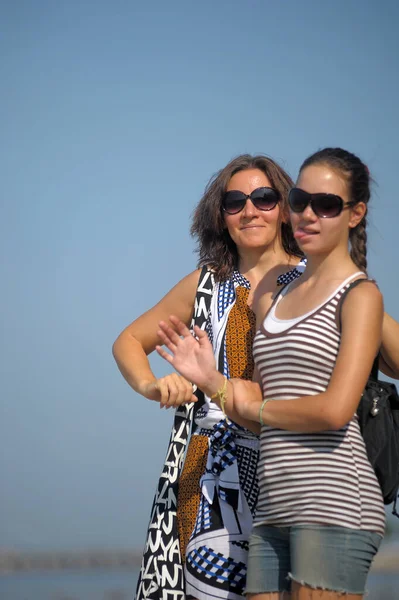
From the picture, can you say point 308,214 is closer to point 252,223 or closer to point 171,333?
point 171,333

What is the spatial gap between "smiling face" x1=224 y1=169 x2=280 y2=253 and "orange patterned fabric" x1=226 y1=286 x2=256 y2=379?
285 millimetres

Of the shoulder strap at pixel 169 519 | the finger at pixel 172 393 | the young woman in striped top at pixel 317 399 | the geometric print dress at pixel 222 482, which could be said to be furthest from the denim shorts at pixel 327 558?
the shoulder strap at pixel 169 519

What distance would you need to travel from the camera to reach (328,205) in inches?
129

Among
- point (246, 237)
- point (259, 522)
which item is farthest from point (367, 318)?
point (246, 237)

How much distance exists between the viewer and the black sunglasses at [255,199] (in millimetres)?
4191

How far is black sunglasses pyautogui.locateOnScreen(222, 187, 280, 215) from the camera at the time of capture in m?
4.19

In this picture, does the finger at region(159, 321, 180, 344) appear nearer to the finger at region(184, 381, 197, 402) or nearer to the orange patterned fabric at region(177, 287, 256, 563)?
the finger at region(184, 381, 197, 402)

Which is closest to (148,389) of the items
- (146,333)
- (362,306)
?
(146,333)

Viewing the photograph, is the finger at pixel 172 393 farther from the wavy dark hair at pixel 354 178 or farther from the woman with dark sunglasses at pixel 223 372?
the wavy dark hair at pixel 354 178

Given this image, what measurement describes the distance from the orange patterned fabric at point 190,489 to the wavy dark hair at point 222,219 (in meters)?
0.83

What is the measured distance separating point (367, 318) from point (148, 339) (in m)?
1.57

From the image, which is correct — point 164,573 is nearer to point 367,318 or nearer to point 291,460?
point 291,460

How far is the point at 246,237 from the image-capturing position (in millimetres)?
4207

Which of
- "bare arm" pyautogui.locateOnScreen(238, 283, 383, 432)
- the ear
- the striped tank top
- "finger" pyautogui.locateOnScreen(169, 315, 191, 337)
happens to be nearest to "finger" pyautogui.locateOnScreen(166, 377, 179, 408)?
"finger" pyautogui.locateOnScreen(169, 315, 191, 337)
